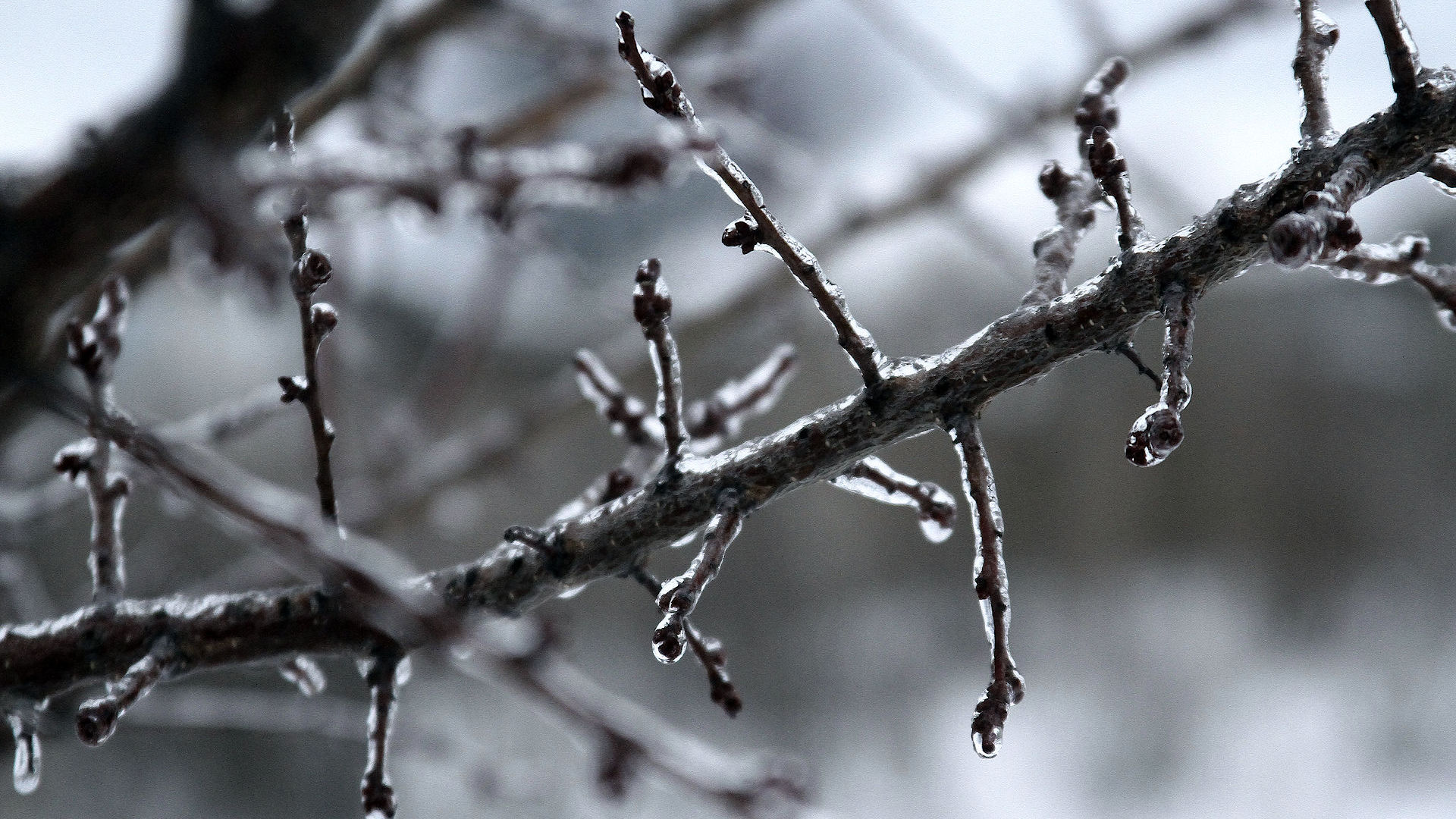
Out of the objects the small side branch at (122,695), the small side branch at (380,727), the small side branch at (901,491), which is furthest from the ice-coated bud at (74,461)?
the small side branch at (901,491)

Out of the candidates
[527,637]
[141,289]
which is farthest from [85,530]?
[527,637]

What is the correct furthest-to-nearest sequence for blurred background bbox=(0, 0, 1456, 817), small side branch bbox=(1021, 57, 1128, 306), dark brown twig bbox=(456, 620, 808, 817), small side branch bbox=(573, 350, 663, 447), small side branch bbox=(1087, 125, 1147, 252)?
blurred background bbox=(0, 0, 1456, 817) → small side branch bbox=(573, 350, 663, 447) → small side branch bbox=(1021, 57, 1128, 306) → small side branch bbox=(1087, 125, 1147, 252) → dark brown twig bbox=(456, 620, 808, 817)

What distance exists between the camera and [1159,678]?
4.79 m

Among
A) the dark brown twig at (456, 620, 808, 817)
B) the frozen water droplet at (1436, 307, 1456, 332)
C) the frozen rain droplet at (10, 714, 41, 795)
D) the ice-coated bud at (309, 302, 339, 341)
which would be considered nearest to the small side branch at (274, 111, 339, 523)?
the ice-coated bud at (309, 302, 339, 341)

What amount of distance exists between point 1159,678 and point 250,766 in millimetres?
4081

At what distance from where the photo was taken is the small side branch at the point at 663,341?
0.57 metres

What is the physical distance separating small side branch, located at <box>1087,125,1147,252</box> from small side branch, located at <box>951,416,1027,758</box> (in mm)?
120

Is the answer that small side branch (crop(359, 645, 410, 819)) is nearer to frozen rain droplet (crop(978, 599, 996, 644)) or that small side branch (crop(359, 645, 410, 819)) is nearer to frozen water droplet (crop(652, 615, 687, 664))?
frozen water droplet (crop(652, 615, 687, 664))

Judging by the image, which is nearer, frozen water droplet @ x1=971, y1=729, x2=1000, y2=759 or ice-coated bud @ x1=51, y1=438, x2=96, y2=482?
frozen water droplet @ x1=971, y1=729, x2=1000, y2=759

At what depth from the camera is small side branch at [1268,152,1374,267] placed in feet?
1.26

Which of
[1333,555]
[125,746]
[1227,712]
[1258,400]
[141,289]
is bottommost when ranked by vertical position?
[141,289]

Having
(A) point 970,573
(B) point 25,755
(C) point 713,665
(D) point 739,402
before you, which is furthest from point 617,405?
(A) point 970,573

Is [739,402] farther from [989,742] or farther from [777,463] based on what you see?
[989,742]

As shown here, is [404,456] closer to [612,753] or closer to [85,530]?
[612,753]
